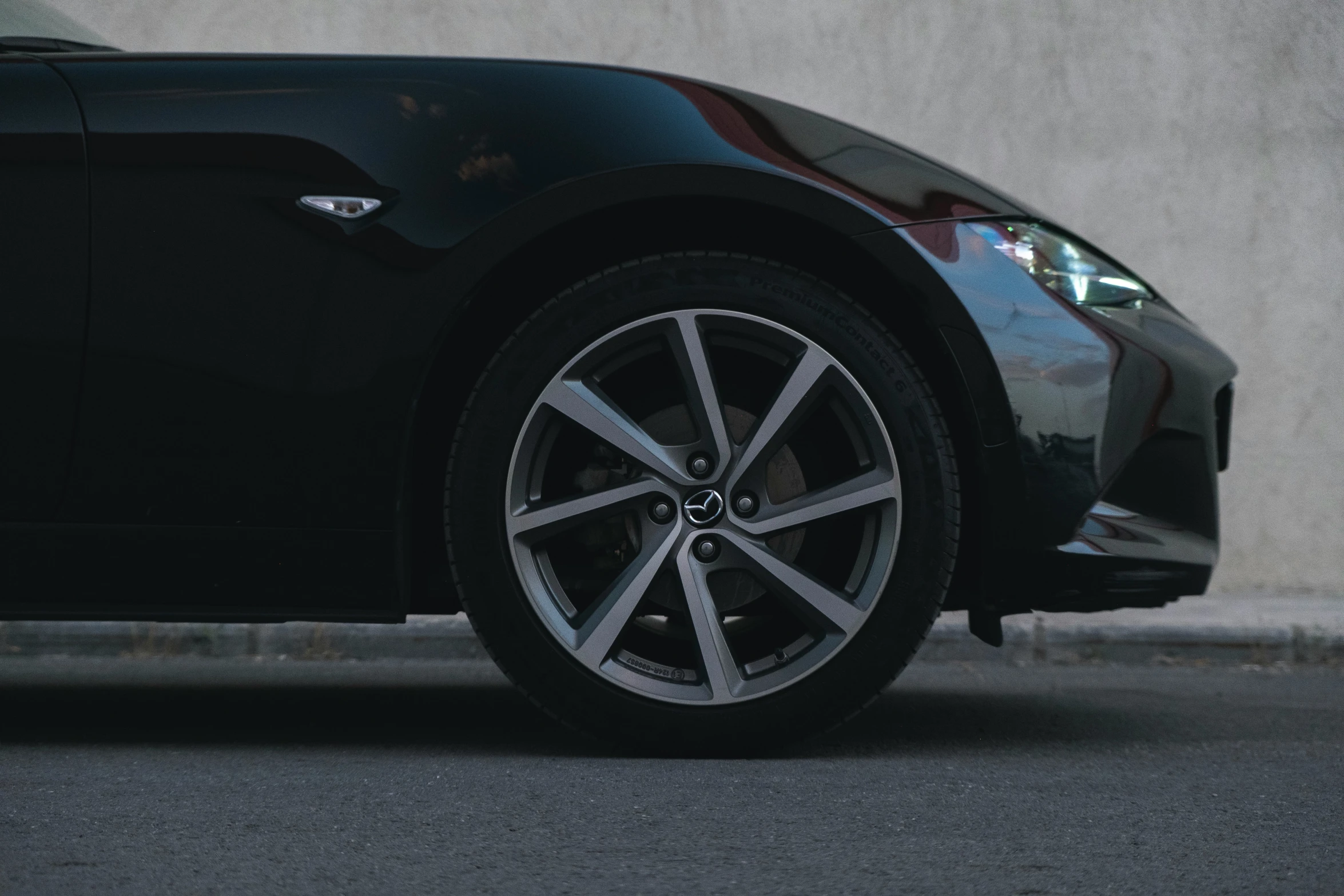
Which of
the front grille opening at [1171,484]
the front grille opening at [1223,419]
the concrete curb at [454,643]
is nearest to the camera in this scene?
the front grille opening at [1171,484]

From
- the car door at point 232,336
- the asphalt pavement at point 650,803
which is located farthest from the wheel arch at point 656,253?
the asphalt pavement at point 650,803

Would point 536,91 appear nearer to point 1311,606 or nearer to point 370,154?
point 370,154

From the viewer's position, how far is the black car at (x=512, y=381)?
101 inches

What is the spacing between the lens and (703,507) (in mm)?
2592

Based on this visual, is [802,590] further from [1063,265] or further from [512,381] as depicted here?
[1063,265]

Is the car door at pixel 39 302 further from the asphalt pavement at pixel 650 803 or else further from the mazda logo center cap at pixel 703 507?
the mazda logo center cap at pixel 703 507

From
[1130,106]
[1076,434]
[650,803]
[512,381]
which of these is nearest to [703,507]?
[512,381]

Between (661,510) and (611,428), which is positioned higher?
(611,428)

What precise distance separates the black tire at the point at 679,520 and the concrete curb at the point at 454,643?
83.6 inches

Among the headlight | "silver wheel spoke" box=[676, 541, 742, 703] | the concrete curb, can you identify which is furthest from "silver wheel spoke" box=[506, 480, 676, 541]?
the concrete curb

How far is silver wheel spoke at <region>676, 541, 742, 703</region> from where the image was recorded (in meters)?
2.57

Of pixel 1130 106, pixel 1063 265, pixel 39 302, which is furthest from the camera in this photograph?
pixel 1130 106

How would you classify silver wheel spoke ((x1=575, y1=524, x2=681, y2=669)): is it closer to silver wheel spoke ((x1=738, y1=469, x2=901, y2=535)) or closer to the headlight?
silver wheel spoke ((x1=738, y1=469, x2=901, y2=535))

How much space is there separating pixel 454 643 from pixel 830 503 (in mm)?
2427
